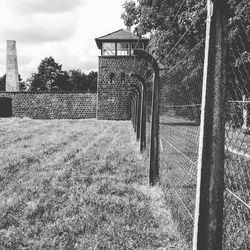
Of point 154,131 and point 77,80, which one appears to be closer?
point 154,131

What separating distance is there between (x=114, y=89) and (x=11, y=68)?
1639cm

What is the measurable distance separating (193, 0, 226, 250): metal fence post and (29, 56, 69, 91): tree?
243 feet

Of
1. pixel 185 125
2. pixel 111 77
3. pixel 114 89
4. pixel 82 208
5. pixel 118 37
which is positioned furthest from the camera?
pixel 118 37

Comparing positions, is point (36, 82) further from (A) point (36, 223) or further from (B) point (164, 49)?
(A) point (36, 223)

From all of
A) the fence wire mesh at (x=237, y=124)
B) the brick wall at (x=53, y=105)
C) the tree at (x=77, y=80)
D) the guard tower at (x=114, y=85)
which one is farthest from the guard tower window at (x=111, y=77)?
the tree at (x=77, y=80)

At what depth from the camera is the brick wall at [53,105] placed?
3005 centimetres

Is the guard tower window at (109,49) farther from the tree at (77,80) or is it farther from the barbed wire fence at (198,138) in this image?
the tree at (77,80)

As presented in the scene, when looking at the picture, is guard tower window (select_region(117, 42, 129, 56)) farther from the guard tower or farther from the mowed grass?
the mowed grass

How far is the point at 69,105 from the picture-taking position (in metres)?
30.0

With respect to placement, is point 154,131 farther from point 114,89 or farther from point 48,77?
point 48,77

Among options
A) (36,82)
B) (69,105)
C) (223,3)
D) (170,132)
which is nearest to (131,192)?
(170,132)

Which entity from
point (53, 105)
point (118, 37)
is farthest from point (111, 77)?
point (53, 105)

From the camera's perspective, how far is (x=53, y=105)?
3027cm

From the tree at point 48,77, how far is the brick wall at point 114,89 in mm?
46736
